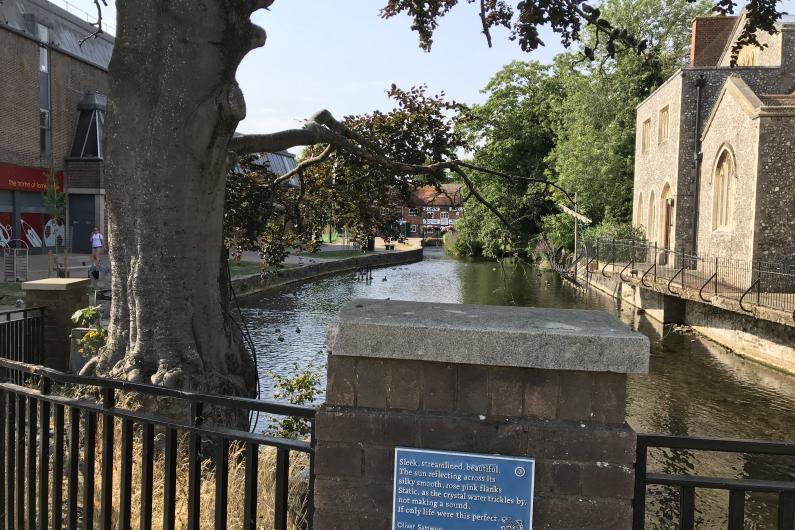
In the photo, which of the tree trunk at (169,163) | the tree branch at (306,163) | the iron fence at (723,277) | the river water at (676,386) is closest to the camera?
the tree trunk at (169,163)

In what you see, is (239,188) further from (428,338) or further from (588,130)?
(588,130)

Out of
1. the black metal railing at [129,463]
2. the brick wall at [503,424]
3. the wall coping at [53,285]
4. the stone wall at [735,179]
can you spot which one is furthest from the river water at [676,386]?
the wall coping at [53,285]

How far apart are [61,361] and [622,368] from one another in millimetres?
8917

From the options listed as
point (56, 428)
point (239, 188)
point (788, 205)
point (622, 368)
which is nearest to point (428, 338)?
point (622, 368)

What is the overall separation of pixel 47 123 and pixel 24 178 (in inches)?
146

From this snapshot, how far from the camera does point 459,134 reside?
1087 cm

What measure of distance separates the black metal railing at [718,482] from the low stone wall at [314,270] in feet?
38.6

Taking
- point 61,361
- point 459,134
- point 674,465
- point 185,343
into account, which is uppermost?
point 459,134

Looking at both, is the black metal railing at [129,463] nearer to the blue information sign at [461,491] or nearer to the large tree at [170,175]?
the blue information sign at [461,491]

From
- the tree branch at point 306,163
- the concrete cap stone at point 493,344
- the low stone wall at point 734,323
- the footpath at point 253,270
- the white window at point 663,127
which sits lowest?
the low stone wall at point 734,323

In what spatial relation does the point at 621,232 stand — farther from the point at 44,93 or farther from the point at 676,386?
the point at 44,93

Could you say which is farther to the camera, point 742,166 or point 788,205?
point 742,166

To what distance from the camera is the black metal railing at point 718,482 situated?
2408 mm

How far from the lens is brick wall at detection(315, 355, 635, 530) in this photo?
95.3 inches
